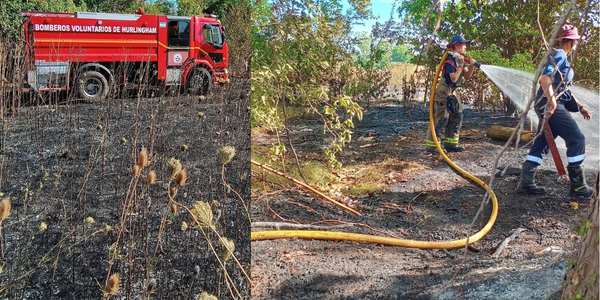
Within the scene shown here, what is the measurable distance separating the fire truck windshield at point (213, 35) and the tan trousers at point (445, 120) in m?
3.24

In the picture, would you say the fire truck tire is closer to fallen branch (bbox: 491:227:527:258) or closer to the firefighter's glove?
the firefighter's glove

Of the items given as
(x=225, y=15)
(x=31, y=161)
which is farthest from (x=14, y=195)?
(x=225, y=15)

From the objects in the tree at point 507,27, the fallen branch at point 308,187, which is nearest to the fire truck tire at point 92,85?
the fallen branch at point 308,187

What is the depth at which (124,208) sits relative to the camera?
1.20 meters

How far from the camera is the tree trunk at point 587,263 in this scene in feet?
2.76

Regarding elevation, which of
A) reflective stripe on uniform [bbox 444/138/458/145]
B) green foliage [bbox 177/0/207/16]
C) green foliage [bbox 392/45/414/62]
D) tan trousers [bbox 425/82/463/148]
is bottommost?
reflective stripe on uniform [bbox 444/138/458/145]

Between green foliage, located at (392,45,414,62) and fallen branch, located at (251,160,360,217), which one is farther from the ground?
green foliage, located at (392,45,414,62)

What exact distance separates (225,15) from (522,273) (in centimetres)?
361

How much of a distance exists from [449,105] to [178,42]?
11.0 ft

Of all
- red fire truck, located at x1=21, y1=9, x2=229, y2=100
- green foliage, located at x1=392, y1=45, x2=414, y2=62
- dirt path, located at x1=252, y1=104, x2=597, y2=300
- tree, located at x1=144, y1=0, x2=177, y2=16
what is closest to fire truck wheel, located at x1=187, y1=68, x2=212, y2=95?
red fire truck, located at x1=21, y1=9, x2=229, y2=100

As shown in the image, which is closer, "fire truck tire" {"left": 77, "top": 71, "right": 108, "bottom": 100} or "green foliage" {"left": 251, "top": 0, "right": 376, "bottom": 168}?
"green foliage" {"left": 251, "top": 0, "right": 376, "bottom": 168}

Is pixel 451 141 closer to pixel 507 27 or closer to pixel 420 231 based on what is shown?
pixel 507 27

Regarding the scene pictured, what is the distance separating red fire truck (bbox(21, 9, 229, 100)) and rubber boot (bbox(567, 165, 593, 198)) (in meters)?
2.02

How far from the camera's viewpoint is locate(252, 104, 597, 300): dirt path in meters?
1.39
